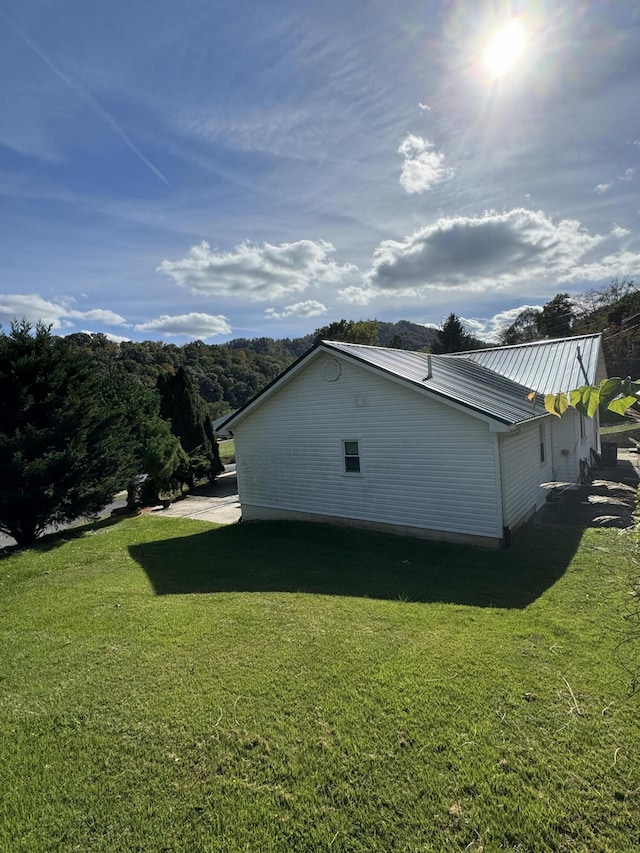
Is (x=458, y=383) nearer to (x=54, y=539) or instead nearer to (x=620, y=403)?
(x=620, y=403)

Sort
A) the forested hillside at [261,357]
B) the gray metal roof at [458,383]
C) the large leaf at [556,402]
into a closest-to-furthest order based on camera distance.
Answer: the large leaf at [556,402] → the gray metal roof at [458,383] → the forested hillside at [261,357]

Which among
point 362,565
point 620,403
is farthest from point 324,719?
point 362,565

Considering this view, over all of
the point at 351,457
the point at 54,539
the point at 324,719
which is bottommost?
the point at 54,539

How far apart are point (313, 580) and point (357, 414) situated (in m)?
4.63

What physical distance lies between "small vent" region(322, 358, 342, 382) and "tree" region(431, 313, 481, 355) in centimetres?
4188

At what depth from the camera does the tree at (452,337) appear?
164 feet

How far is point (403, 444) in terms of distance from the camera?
34.0ft

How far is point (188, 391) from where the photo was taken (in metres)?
22.4

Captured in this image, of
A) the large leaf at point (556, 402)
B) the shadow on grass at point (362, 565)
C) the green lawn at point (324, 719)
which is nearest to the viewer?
the large leaf at point (556, 402)

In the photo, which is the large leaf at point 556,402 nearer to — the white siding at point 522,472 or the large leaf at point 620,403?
the large leaf at point 620,403

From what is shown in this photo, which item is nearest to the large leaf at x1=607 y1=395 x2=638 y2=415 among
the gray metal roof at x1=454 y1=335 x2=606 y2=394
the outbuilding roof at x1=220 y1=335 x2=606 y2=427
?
the outbuilding roof at x1=220 y1=335 x2=606 y2=427

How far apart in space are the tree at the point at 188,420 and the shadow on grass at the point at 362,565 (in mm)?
10784

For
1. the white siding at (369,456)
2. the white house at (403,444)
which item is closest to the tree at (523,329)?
the white house at (403,444)

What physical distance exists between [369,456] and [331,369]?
2.51m
